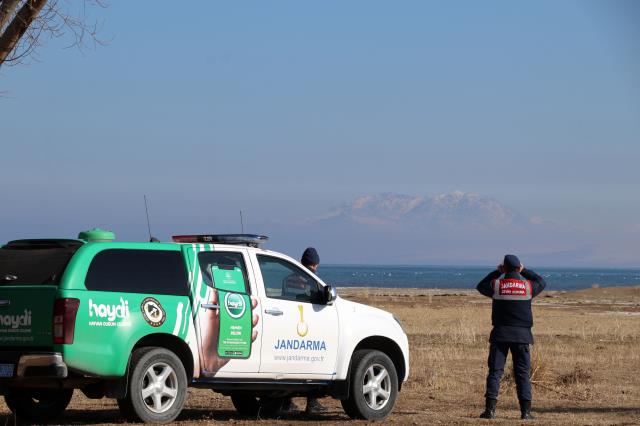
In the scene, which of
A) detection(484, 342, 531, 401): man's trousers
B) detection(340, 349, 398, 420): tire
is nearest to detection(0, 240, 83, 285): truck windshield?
detection(340, 349, 398, 420): tire

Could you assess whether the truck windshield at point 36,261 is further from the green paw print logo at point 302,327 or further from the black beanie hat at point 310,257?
the black beanie hat at point 310,257

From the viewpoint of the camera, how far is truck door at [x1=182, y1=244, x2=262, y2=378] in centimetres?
1274

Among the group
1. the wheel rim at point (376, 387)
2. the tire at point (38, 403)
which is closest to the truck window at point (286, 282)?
the wheel rim at point (376, 387)

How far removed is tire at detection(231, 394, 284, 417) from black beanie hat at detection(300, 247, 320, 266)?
66.4 inches

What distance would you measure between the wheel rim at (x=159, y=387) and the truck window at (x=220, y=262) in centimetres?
103

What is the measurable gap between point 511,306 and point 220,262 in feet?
11.9

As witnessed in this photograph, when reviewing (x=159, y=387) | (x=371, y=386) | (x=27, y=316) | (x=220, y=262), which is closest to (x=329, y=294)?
(x=371, y=386)

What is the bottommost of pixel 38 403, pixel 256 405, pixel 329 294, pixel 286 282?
pixel 256 405

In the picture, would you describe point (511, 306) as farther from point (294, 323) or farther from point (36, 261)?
point (36, 261)

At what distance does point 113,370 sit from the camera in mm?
11883

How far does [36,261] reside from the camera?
1207 centimetres

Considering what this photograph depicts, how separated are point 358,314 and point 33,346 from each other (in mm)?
3951

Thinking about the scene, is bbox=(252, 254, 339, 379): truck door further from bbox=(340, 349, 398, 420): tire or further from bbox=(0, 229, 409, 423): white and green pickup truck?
bbox=(340, 349, 398, 420): tire

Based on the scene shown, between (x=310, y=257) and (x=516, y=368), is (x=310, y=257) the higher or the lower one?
the higher one
